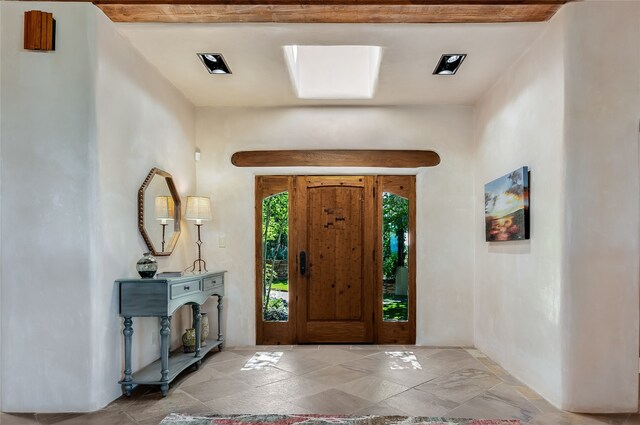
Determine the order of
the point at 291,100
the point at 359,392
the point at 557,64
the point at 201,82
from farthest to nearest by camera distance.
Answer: the point at 291,100 → the point at 201,82 → the point at 359,392 → the point at 557,64

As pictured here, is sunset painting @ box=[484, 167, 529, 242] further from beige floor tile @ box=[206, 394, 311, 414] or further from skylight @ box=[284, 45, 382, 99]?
beige floor tile @ box=[206, 394, 311, 414]

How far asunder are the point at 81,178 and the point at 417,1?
8.60 feet

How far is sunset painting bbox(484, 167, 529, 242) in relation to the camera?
11.2 feet

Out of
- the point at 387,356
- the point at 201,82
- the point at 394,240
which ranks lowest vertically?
the point at 387,356

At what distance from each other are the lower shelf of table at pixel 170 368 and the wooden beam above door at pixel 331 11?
273cm

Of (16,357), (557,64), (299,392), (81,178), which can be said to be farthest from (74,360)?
(557,64)

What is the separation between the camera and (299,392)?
329 centimetres

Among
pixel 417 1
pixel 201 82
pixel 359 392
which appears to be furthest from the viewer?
pixel 201 82

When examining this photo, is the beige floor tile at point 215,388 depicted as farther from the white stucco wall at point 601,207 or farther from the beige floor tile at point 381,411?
the white stucco wall at point 601,207

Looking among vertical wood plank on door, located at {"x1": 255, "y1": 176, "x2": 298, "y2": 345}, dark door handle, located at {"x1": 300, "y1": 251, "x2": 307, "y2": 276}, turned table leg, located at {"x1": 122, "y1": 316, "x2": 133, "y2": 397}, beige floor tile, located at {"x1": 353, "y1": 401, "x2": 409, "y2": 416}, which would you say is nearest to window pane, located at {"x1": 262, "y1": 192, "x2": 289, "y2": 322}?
vertical wood plank on door, located at {"x1": 255, "y1": 176, "x2": 298, "y2": 345}

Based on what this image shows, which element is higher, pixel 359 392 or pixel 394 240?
pixel 394 240

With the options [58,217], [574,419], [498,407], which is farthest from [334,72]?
[574,419]

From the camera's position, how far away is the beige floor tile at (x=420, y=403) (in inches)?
114

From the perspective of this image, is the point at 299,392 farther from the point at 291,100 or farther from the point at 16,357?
the point at 291,100
